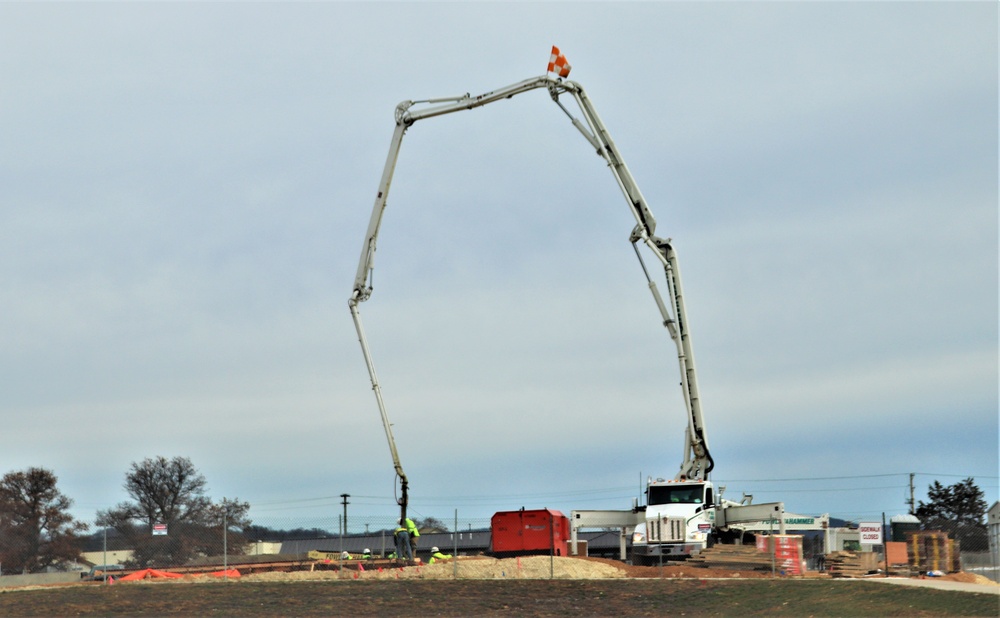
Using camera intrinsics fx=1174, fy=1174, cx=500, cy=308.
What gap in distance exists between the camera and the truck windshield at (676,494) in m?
38.4

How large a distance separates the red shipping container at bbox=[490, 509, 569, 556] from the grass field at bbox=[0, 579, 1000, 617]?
26.5ft

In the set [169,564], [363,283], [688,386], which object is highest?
[363,283]

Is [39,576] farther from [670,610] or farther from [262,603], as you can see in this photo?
[670,610]

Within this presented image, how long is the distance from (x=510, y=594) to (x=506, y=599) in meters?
0.95

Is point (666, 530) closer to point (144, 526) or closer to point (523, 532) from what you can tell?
point (523, 532)

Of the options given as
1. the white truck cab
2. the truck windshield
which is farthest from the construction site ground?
the truck windshield

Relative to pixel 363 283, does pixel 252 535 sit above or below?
below

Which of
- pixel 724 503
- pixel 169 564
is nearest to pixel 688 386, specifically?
pixel 724 503

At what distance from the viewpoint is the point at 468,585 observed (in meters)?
31.5

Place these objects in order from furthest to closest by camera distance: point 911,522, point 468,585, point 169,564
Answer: point 169,564, point 911,522, point 468,585

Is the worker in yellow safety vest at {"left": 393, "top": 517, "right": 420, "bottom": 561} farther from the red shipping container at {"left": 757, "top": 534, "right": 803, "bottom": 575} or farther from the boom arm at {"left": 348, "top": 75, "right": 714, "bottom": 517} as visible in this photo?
the red shipping container at {"left": 757, "top": 534, "right": 803, "bottom": 575}

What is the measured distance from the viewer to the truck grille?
1471 inches

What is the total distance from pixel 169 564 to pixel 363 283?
2187cm

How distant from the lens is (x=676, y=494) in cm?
3869
